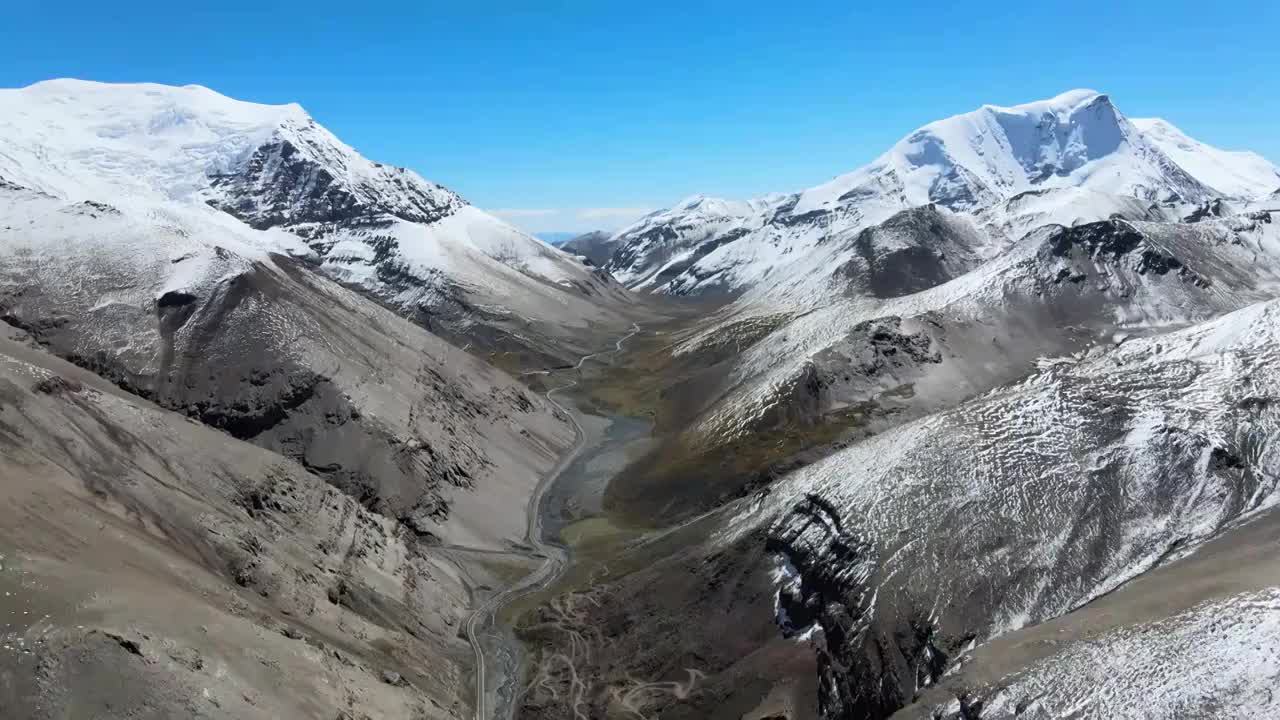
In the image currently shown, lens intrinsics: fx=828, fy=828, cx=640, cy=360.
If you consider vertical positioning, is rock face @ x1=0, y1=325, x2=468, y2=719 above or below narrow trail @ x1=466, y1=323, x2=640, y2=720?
above

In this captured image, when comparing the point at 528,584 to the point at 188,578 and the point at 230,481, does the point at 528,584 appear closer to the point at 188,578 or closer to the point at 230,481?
the point at 230,481

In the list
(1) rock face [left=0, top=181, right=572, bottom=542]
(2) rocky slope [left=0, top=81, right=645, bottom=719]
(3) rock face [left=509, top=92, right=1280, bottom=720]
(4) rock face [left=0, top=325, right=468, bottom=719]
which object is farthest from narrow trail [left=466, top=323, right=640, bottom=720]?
(3) rock face [left=509, top=92, right=1280, bottom=720]

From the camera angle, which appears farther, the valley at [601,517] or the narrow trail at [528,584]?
the narrow trail at [528,584]

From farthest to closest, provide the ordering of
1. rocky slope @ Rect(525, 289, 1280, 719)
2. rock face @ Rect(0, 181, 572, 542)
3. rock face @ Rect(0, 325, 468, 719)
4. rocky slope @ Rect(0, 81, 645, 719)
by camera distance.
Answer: rock face @ Rect(0, 181, 572, 542) < rocky slope @ Rect(0, 81, 645, 719) < rock face @ Rect(0, 325, 468, 719) < rocky slope @ Rect(525, 289, 1280, 719)

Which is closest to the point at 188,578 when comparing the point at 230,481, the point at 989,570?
the point at 230,481

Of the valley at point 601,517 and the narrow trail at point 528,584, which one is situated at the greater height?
the valley at point 601,517

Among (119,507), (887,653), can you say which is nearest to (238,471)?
(119,507)

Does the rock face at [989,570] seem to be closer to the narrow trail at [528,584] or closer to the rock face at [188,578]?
the narrow trail at [528,584]

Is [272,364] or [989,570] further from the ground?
[272,364]

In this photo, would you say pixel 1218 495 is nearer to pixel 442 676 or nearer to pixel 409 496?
pixel 442 676

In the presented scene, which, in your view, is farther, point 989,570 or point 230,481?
point 230,481

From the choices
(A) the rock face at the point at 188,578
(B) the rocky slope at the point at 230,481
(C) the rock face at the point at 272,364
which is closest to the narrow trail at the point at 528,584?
(B) the rocky slope at the point at 230,481

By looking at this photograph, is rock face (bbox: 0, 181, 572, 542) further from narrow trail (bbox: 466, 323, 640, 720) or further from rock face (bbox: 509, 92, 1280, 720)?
rock face (bbox: 509, 92, 1280, 720)
